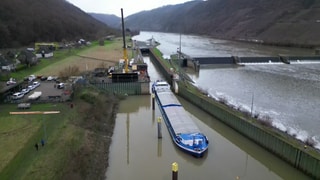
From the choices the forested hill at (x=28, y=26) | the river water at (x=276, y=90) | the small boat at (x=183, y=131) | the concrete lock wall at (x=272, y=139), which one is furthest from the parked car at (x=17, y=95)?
the forested hill at (x=28, y=26)

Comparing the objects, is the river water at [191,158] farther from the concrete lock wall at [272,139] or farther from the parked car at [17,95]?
the parked car at [17,95]

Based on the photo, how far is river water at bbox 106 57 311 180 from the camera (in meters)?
23.3

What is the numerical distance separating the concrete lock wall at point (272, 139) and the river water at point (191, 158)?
58 centimetres

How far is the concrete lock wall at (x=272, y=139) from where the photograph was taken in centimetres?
2233

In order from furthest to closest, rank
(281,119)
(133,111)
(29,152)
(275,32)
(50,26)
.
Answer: (275,32), (50,26), (133,111), (281,119), (29,152)

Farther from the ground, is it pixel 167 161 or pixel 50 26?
pixel 50 26

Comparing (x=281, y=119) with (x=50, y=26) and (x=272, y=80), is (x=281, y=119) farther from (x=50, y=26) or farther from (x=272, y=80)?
(x=50, y=26)

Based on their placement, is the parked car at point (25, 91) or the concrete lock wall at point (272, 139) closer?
the concrete lock wall at point (272, 139)

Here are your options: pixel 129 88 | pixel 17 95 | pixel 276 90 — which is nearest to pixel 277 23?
pixel 276 90

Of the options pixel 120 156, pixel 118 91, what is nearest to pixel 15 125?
pixel 120 156

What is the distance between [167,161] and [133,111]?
14.6m

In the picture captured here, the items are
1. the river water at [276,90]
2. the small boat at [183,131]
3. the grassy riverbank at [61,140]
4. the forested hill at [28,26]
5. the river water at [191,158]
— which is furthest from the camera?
the forested hill at [28,26]

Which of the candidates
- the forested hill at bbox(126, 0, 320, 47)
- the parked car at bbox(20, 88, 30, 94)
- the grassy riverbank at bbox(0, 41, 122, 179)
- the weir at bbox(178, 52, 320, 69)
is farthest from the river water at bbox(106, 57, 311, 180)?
the forested hill at bbox(126, 0, 320, 47)

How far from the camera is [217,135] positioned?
31016 mm
